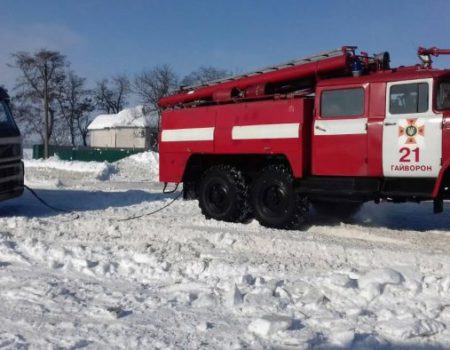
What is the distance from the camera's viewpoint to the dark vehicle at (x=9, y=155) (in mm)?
11766

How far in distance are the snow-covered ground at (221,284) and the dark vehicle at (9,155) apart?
1.37 meters

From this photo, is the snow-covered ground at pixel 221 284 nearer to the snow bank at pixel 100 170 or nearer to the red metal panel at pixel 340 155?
the red metal panel at pixel 340 155

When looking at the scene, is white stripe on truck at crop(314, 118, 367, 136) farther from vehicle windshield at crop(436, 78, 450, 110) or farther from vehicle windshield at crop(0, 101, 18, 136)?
vehicle windshield at crop(0, 101, 18, 136)

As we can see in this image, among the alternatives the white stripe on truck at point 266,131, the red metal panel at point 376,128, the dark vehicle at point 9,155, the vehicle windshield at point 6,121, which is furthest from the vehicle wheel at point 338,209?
the vehicle windshield at point 6,121

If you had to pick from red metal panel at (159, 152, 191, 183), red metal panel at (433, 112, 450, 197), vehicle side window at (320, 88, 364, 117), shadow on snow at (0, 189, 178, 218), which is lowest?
shadow on snow at (0, 189, 178, 218)

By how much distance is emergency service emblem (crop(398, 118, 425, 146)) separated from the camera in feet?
27.7

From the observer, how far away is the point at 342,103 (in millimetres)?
9344

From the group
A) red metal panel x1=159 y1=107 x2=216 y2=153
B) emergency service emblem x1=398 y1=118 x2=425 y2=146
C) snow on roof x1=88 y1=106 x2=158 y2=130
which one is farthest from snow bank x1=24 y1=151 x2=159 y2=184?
snow on roof x1=88 y1=106 x2=158 y2=130

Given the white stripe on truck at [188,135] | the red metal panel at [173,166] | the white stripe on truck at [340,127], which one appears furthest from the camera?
the red metal panel at [173,166]

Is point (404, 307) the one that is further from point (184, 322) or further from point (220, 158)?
point (220, 158)

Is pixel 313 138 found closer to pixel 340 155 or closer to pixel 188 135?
pixel 340 155

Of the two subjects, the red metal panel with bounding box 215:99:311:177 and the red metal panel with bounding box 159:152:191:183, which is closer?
the red metal panel with bounding box 215:99:311:177

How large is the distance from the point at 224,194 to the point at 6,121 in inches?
196

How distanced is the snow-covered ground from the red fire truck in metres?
0.69
